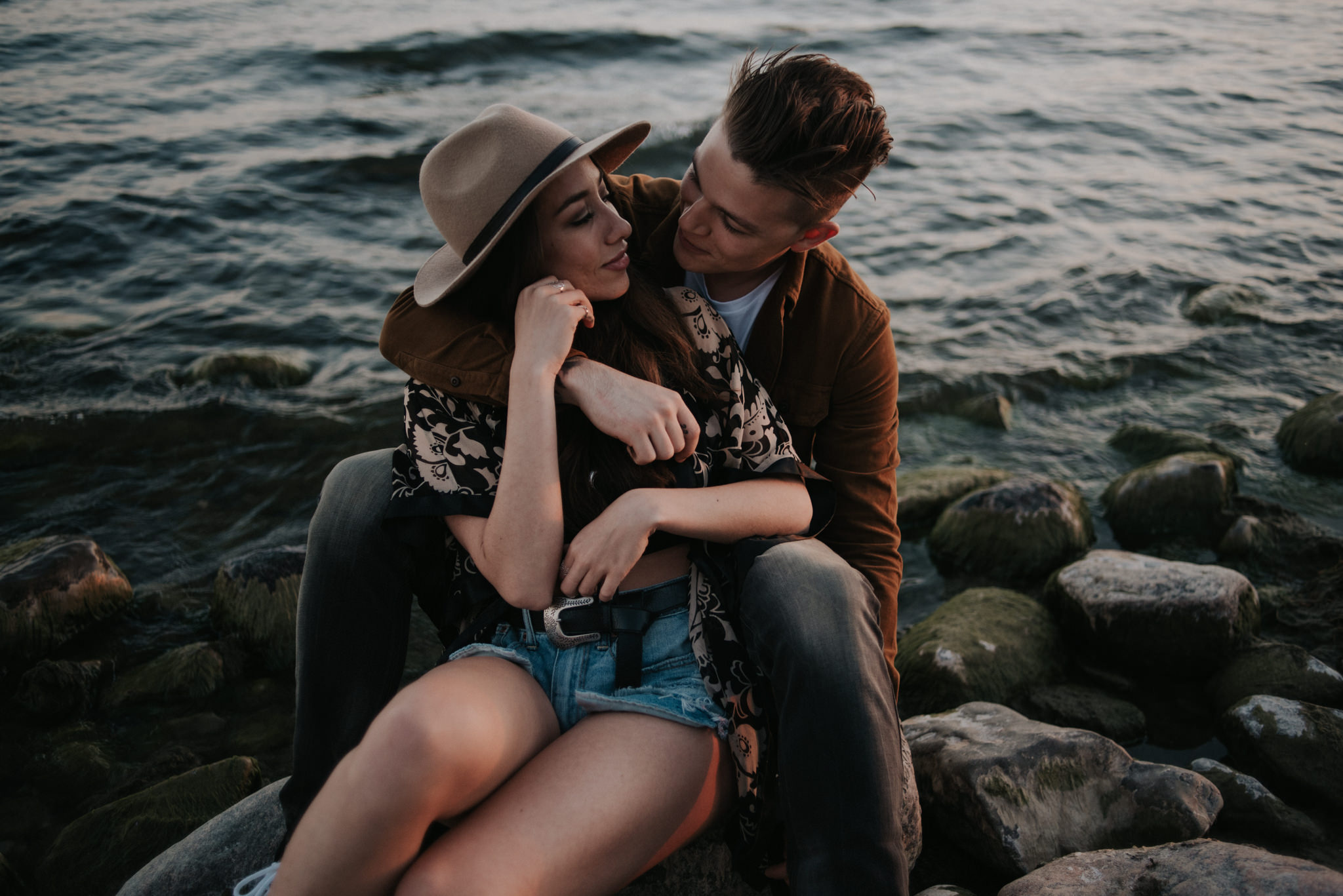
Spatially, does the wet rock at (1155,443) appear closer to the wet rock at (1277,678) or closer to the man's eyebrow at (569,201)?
the wet rock at (1277,678)

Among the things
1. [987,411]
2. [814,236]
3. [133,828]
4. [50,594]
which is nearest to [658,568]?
[814,236]

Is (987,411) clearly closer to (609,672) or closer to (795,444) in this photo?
(795,444)

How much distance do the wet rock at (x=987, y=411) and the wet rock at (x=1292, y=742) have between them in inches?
127

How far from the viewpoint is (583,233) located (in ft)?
8.46

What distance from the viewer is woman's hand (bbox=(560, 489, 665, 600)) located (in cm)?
235

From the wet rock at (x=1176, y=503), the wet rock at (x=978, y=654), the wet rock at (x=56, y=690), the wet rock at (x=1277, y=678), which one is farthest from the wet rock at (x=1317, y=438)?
the wet rock at (x=56, y=690)

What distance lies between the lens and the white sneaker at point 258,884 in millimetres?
2283

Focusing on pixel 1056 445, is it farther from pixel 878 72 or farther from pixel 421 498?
pixel 878 72

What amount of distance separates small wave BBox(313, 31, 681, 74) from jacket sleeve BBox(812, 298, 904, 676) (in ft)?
41.1

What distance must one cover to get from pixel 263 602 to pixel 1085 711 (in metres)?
3.58

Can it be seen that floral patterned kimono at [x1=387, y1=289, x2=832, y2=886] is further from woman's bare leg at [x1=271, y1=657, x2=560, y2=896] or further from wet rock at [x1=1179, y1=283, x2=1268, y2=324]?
wet rock at [x1=1179, y1=283, x2=1268, y2=324]

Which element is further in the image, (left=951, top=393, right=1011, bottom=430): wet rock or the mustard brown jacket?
(left=951, top=393, right=1011, bottom=430): wet rock

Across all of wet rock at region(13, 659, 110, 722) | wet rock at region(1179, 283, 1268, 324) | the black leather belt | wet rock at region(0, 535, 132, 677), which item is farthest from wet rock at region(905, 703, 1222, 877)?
wet rock at region(1179, 283, 1268, 324)

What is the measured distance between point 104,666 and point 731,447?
3113mm
